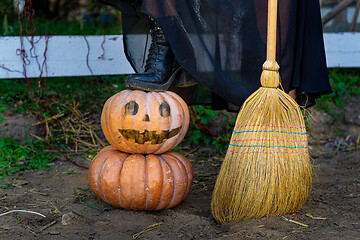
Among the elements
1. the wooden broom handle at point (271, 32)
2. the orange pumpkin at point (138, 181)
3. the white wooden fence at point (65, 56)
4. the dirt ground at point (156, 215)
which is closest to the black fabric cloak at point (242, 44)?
the wooden broom handle at point (271, 32)

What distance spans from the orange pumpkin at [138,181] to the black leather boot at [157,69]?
1.26 ft

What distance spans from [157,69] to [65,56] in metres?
1.35

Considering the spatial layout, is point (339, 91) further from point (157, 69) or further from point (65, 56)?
point (65, 56)

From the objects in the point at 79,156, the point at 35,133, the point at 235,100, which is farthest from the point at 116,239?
the point at 35,133

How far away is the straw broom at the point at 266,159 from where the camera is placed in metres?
1.92

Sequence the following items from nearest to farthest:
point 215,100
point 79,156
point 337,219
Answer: point 337,219, point 215,100, point 79,156

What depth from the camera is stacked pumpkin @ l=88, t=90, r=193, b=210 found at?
6.87 ft

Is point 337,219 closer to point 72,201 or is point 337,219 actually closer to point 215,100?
point 215,100

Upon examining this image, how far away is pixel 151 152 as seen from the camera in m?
2.21

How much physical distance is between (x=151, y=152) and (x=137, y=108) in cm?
27

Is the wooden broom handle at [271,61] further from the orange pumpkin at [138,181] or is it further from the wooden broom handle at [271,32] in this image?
the orange pumpkin at [138,181]

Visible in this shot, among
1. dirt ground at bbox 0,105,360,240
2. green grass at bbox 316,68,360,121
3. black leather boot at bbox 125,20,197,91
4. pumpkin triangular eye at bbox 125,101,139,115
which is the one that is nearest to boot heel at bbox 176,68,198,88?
black leather boot at bbox 125,20,197,91

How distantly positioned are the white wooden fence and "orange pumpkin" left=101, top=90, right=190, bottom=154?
1.29 metres

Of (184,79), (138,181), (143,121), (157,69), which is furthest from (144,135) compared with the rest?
(184,79)
